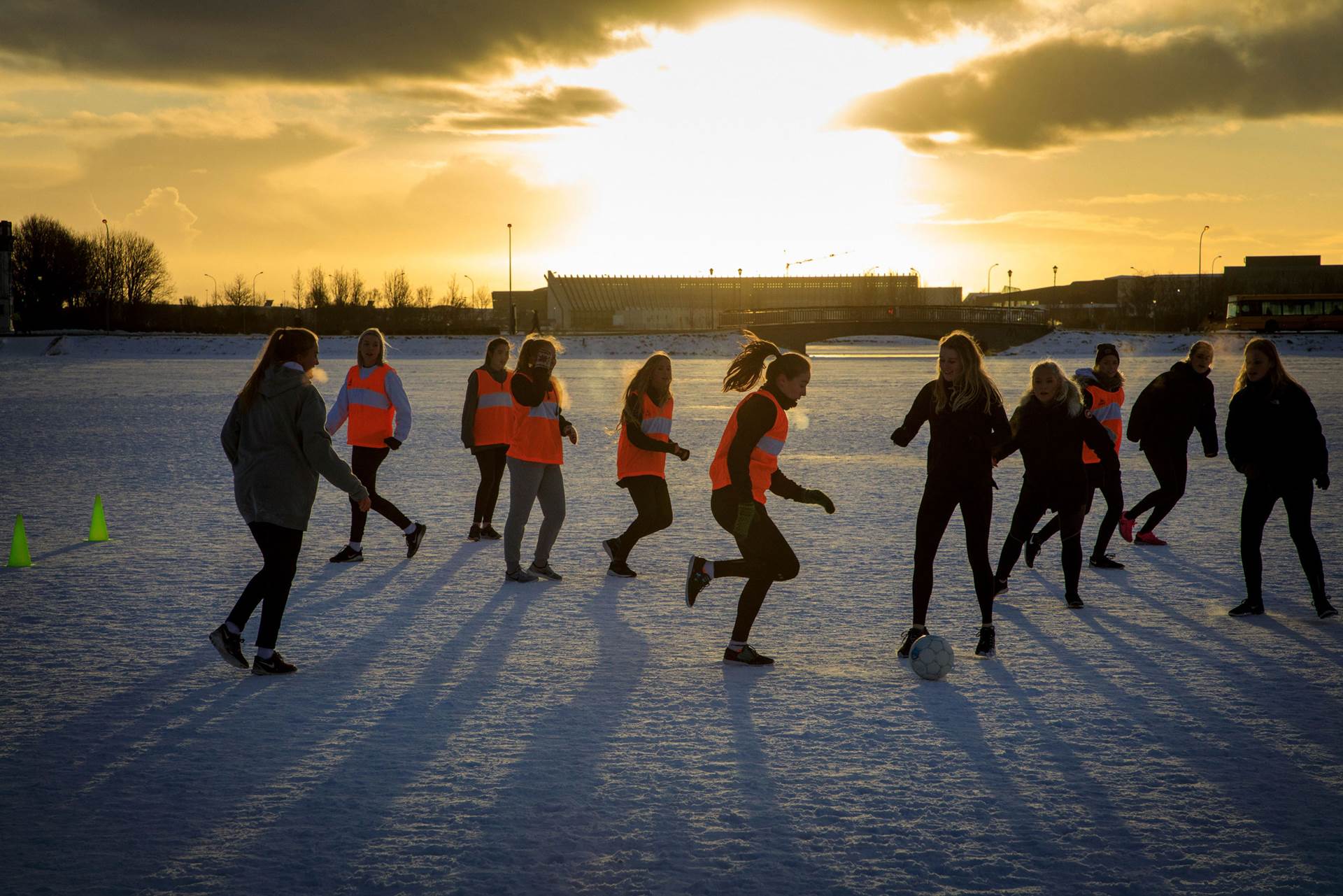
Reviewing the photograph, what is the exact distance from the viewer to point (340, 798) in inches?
163

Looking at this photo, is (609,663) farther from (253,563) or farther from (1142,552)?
(1142,552)

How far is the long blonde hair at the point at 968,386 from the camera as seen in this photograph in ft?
19.2

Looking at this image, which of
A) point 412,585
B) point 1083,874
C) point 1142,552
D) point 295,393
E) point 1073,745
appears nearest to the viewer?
point 1083,874

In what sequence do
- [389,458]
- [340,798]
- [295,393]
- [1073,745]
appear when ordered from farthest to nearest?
[389,458] < [295,393] < [1073,745] < [340,798]

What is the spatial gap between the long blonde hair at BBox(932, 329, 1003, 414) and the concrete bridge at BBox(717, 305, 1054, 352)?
66.6 meters

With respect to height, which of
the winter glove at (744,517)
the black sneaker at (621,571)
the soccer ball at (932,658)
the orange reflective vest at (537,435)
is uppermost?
the orange reflective vest at (537,435)

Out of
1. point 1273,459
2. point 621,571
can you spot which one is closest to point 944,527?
point 1273,459

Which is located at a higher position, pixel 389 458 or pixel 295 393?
pixel 295 393

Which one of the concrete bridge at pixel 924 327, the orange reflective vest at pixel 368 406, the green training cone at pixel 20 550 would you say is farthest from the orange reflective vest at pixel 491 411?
the concrete bridge at pixel 924 327

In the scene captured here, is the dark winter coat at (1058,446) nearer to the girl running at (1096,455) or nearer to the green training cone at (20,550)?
the girl running at (1096,455)

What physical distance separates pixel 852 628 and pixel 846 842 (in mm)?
2966

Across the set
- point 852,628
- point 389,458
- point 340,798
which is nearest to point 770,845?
point 340,798

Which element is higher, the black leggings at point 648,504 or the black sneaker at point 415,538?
the black leggings at point 648,504

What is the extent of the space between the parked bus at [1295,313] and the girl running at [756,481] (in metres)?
66.7
